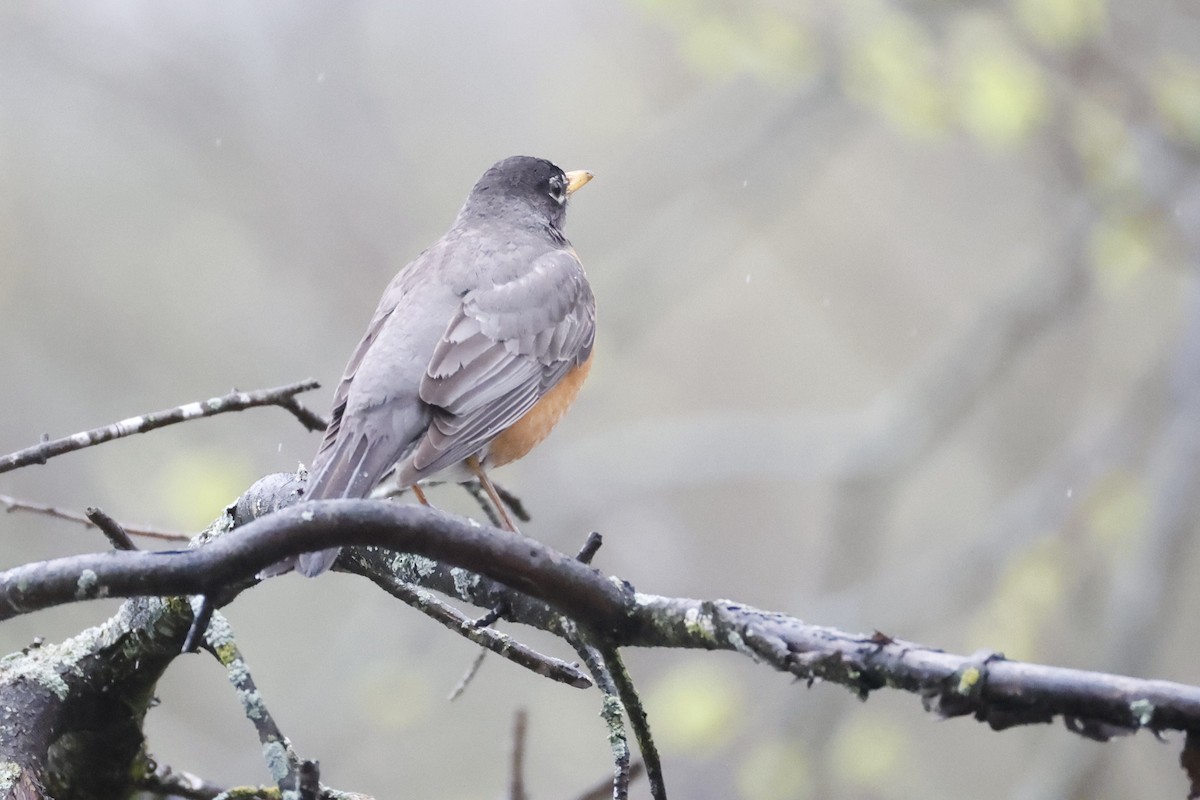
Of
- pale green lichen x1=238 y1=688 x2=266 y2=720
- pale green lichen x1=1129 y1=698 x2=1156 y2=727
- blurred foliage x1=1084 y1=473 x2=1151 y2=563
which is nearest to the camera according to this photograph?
pale green lichen x1=1129 y1=698 x2=1156 y2=727

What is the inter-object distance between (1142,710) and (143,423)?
1527mm

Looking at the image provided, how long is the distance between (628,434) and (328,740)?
220 cm

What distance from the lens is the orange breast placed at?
331 cm

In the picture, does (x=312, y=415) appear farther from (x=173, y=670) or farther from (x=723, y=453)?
(x=173, y=670)

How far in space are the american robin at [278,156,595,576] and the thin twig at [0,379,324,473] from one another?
0.23 metres

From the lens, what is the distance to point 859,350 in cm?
834

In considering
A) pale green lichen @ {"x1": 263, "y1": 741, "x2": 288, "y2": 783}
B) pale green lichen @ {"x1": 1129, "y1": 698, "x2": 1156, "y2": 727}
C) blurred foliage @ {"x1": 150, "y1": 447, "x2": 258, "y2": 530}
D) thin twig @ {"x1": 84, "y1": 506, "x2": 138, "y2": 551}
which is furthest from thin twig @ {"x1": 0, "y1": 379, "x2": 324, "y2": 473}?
blurred foliage @ {"x1": 150, "y1": 447, "x2": 258, "y2": 530}

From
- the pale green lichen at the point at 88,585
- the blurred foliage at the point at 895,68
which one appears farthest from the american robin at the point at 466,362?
the blurred foliage at the point at 895,68

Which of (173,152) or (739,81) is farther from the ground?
(173,152)

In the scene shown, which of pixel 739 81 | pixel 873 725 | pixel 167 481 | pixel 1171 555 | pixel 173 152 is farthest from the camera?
pixel 173 152

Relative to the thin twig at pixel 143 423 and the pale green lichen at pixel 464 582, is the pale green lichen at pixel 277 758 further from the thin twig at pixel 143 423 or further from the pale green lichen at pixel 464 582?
the thin twig at pixel 143 423

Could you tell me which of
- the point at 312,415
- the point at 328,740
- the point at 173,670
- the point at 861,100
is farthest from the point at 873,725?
the point at 312,415

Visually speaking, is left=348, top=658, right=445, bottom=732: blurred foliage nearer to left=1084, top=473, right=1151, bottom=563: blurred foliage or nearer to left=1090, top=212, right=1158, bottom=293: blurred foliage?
left=1084, top=473, right=1151, bottom=563: blurred foliage

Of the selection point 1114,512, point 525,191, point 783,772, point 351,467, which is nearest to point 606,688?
point 351,467
